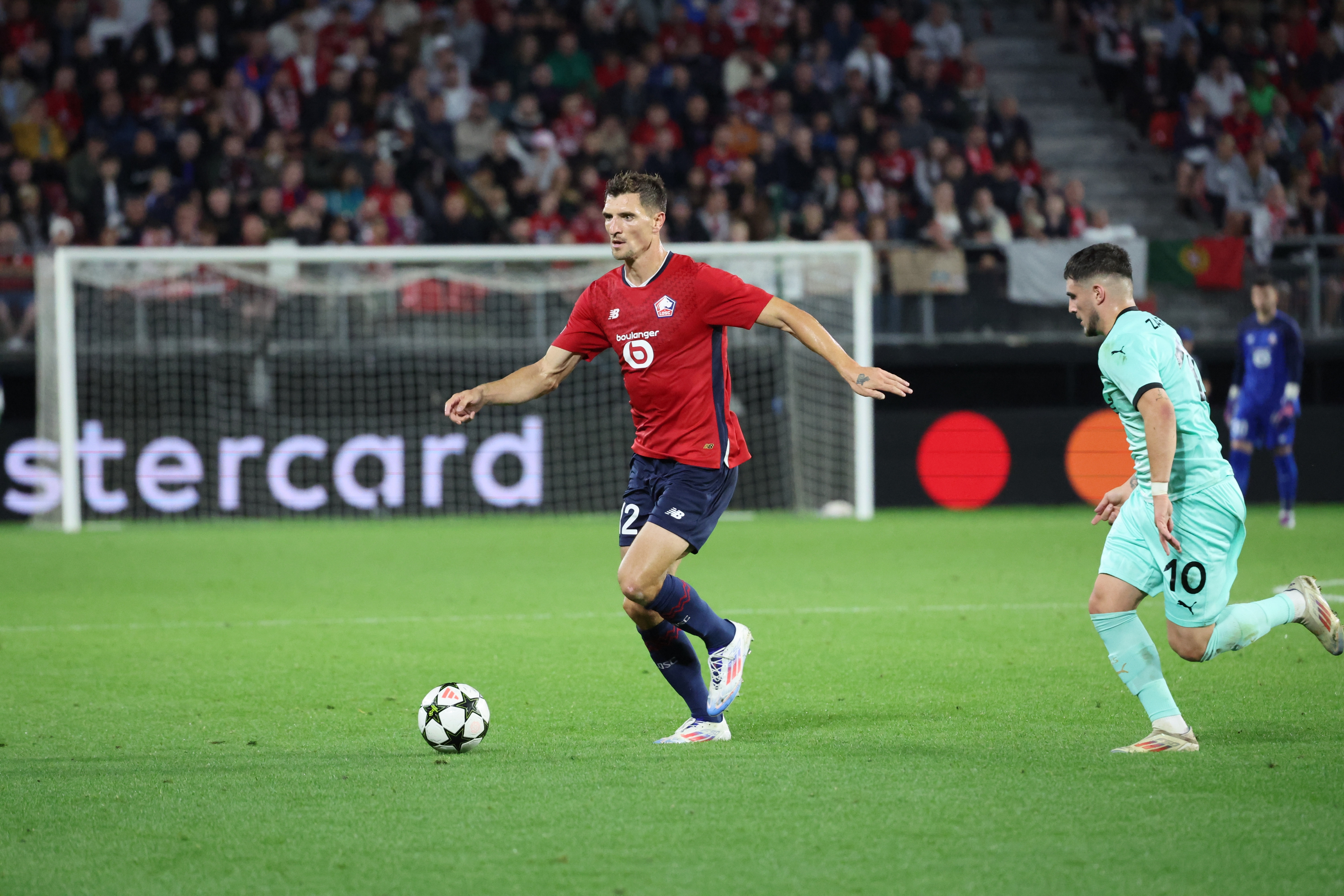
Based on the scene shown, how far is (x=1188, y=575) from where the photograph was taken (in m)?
5.02

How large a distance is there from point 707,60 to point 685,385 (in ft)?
45.7

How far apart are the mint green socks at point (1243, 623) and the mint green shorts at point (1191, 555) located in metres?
0.07

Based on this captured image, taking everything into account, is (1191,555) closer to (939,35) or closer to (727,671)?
(727,671)

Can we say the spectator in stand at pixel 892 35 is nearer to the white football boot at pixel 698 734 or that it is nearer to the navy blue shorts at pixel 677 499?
the navy blue shorts at pixel 677 499

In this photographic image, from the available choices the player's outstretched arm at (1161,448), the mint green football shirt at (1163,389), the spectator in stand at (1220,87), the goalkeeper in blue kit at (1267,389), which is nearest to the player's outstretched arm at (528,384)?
the mint green football shirt at (1163,389)

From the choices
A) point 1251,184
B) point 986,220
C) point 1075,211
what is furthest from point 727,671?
point 1251,184

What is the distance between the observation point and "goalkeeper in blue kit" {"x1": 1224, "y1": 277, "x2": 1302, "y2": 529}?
43.6ft

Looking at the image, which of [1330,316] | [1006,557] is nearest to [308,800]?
[1006,557]

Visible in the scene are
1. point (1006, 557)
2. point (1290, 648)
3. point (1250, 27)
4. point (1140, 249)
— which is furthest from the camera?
point (1250, 27)

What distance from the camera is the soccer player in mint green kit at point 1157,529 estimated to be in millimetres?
4988

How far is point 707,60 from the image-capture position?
18.6m

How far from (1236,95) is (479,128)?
943 centimetres

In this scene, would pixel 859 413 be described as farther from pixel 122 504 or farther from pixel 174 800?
pixel 174 800

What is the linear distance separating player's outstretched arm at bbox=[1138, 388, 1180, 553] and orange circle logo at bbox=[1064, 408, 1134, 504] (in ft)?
36.9
